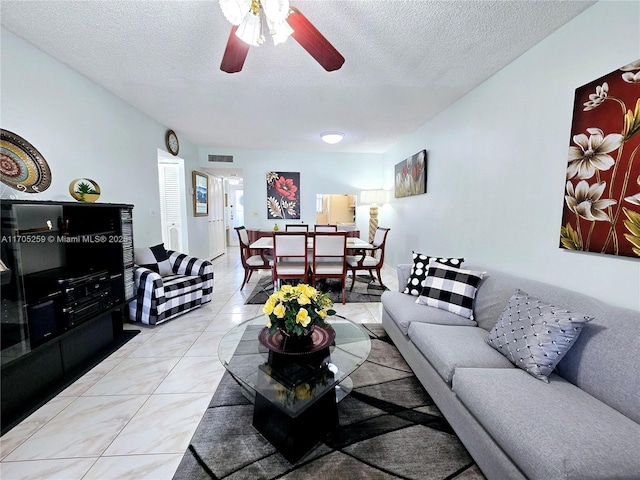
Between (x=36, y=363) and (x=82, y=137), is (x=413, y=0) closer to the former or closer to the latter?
(x=82, y=137)

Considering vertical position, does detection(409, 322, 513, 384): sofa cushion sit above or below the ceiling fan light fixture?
below

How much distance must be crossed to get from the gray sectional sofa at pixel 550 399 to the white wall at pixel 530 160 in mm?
249

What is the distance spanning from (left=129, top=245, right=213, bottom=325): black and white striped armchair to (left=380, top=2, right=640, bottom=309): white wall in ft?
10.1

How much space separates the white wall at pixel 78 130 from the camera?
6.20 ft

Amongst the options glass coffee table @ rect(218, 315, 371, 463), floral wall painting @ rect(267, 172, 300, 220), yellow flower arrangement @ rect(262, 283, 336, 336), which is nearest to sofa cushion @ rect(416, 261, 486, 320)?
glass coffee table @ rect(218, 315, 371, 463)

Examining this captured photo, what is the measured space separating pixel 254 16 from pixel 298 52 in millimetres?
797

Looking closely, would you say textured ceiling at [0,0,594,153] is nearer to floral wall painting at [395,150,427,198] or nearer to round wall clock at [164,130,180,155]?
round wall clock at [164,130,180,155]

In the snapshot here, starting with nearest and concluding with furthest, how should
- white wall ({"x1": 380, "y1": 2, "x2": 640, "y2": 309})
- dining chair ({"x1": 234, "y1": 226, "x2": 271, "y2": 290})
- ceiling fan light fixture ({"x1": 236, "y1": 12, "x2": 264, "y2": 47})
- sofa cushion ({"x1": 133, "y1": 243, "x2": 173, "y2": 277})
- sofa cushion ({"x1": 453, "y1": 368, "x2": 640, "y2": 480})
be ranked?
1. sofa cushion ({"x1": 453, "y1": 368, "x2": 640, "y2": 480})
2. ceiling fan light fixture ({"x1": 236, "y1": 12, "x2": 264, "y2": 47})
3. white wall ({"x1": 380, "y1": 2, "x2": 640, "y2": 309})
4. sofa cushion ({"x1": 133, "y1": 243, "x2": 173, "y2": 277})
5. dining chair ({"x1": 234, "y1": 226, "x2": 271, "y2": 290})

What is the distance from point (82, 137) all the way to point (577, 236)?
4.17 meters

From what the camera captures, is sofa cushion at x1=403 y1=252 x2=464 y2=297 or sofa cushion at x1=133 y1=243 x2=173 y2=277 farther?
sofa cushion at x1=133 y1=243 x2=173 y2=277

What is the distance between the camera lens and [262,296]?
3639 mm

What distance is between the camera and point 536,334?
52.3 inches

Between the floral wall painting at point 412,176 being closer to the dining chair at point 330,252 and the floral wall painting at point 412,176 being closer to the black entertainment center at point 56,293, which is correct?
the dining chair at point 330,252

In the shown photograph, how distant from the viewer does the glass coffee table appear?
1260mm
